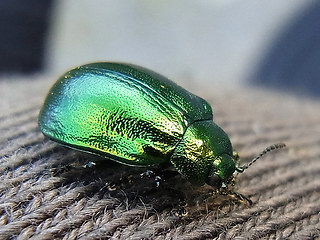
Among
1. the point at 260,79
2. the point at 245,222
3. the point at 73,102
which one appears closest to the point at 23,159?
the point at 73,102

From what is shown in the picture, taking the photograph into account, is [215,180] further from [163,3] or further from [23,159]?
[163,3]

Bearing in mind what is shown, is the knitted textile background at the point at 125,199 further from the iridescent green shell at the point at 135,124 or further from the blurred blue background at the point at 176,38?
the blurred blue background at the point at 176,38

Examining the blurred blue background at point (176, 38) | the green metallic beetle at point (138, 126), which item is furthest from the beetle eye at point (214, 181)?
the blurred blue background at point (176, 38)

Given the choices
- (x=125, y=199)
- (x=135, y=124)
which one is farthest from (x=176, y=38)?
(x=125, y=199)

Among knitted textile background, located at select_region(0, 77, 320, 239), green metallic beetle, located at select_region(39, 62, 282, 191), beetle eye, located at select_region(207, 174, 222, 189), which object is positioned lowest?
knitted textile background, located at select_region(0, 77, 320, 239)

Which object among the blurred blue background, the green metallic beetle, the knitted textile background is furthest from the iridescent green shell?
the blurred blue background

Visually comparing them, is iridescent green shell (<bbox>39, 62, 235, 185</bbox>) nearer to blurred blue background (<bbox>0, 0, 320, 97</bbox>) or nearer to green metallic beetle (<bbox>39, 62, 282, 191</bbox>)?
green metallic beetle (<bbox>39, 62, 282, 191</bbox>)
